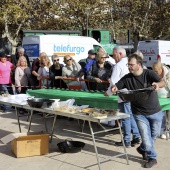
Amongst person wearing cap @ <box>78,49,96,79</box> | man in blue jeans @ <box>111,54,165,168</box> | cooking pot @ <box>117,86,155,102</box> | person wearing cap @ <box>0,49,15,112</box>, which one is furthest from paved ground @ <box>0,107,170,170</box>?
person wearing cap @ <box>0,49,15,112</box>

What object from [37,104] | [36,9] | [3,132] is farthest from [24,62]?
[36,9]

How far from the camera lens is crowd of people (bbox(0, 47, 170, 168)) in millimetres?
4922

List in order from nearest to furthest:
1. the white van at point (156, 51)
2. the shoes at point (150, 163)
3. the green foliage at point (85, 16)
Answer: the shoes at point (150, 163) < the white van at point (156, 51) < the green foliage at point (85, 16)

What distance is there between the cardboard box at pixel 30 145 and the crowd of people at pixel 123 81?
4.15 ft

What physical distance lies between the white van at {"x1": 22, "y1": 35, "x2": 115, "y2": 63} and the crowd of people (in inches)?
162

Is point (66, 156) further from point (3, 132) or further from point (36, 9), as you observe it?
point (36, 9)

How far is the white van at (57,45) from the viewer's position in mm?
15500

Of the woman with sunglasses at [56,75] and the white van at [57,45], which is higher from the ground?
the white van at [57,45]

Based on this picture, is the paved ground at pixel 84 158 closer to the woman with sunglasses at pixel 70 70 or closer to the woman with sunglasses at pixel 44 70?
the woman with sunglasses at pixel 70 70

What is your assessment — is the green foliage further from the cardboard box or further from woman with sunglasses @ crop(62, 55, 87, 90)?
the cardboard box

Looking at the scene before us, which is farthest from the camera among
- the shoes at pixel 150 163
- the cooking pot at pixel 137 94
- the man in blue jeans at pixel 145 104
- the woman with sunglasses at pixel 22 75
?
the woman with sunglasses at pixel 22 75

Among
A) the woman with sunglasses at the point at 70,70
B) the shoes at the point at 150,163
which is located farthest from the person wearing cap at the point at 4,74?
the shoes at the point at 150,163

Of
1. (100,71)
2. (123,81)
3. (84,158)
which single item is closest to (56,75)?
(100,71)

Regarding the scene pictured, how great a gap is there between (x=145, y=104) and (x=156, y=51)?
13481 mm
